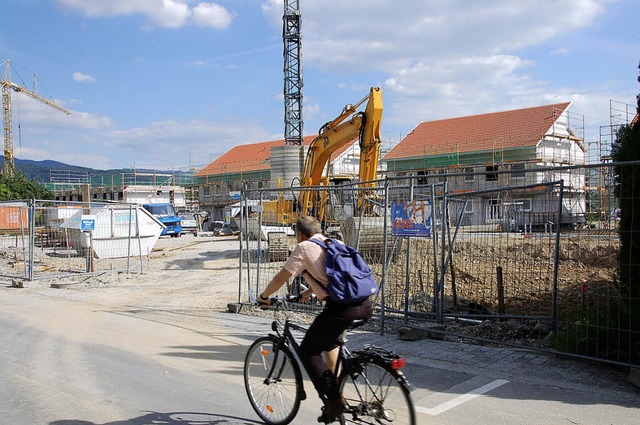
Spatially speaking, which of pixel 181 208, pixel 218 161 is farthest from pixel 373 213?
pixel 218 161

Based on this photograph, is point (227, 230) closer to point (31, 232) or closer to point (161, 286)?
point (31, 232)

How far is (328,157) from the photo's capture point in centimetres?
2031

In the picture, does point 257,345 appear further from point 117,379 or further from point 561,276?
point 561,276

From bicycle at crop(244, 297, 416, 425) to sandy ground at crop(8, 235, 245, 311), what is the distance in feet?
21.4

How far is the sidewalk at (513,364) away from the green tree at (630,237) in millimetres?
421

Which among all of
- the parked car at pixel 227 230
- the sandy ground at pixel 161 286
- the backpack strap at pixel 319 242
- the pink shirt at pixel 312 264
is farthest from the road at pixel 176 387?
the parked car at pixel 227 230

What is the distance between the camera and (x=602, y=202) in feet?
22.0

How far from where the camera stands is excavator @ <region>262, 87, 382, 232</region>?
37.4 ft

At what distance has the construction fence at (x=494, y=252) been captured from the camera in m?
6.69

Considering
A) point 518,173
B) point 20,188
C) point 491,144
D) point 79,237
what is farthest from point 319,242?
point 20,188

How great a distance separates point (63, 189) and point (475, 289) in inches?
3642

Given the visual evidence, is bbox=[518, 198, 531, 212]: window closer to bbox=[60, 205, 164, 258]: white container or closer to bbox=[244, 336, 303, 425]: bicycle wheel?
bbox=[244, 336, 303, 425]: bicycle wheel

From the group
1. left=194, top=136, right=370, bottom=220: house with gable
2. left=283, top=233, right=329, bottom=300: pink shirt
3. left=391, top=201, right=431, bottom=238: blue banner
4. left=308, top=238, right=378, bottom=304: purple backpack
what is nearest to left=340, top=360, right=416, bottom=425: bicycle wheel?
left=308, top=238, right=378, bottom=304: purple backpack

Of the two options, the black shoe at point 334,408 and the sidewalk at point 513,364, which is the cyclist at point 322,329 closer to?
the black shoe at point 334,408
